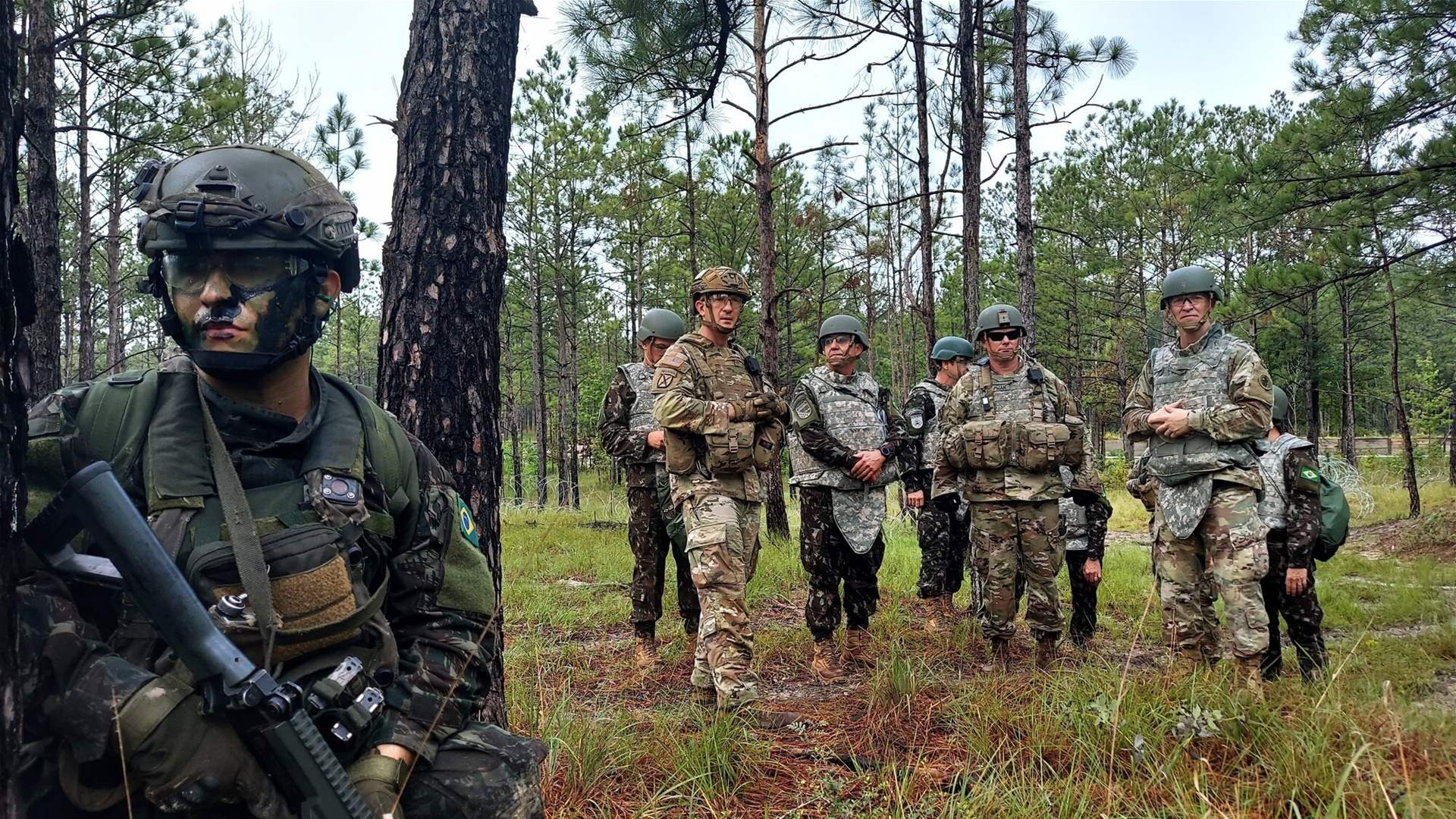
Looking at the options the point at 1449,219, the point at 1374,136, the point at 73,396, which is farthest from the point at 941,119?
the point at 73,396

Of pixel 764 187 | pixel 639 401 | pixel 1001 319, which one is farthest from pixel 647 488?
pixel 764 187

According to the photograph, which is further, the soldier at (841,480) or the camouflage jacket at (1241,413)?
the soldier at (841,480)

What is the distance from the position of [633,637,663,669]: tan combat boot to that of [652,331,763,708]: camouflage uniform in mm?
934

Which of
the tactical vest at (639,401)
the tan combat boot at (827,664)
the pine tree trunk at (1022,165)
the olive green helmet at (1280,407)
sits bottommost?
the tan combat boot at (827,664)

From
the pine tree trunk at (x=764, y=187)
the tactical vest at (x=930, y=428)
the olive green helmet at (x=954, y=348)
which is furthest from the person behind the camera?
the pine tree trunk at (x=764, y=187)

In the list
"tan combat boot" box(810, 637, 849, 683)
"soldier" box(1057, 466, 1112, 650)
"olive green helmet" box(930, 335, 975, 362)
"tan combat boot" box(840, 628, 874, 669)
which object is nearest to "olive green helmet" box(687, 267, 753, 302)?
"tan combat boot" box(810, 637, 849, 683)

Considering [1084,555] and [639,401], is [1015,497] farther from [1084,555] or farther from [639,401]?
[639,401]

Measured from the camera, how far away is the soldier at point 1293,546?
146 inches

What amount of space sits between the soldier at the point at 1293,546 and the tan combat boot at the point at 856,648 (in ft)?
6.71

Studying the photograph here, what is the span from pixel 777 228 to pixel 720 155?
3400mm

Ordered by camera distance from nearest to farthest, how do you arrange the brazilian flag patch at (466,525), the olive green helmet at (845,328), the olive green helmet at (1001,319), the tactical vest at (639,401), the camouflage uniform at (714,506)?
1. the brazilian flag patch at (466,525)
2. the camouflage uniform at (714,506)
3. the olive green helmet at (1001,319)
4. the olive green helmet at (845,328)
5. the tactical vest at (639,401)

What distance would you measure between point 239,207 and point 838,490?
3707 mm

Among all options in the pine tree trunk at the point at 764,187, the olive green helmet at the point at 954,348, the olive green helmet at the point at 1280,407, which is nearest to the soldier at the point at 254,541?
the olive green helmet at the point at 1280,407

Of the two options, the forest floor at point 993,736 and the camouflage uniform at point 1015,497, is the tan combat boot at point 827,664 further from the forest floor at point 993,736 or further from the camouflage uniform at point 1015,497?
the camouflage uniform at point 1015,497
